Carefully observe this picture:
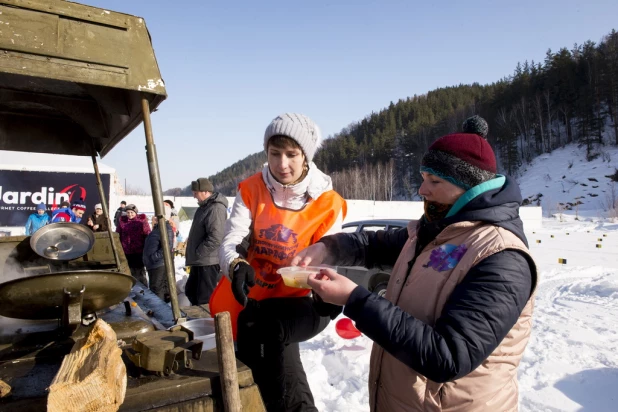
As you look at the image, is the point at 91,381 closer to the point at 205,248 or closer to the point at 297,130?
the point at 297,130

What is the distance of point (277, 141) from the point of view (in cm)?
230

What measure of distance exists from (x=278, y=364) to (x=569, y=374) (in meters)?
3.43

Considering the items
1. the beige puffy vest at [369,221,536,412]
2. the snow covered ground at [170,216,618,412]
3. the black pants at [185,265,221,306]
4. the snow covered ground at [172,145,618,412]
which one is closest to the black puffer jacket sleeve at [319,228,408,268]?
the beige puffy vest at [369,221,536,412]

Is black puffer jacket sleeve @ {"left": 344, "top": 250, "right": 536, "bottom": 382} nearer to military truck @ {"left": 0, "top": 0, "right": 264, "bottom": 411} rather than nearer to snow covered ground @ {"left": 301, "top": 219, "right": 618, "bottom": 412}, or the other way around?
military truck @ {"left": 0, "top": 0, "right": 264, "bottom": 411}

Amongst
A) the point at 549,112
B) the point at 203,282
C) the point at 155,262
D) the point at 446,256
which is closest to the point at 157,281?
the point at 155,262

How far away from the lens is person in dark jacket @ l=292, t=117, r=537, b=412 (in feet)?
4.38

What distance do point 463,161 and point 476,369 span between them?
30.9 inches

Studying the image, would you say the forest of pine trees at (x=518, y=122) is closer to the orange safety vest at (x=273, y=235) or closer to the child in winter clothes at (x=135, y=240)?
the child in winter clothes at (x=135, y=240)

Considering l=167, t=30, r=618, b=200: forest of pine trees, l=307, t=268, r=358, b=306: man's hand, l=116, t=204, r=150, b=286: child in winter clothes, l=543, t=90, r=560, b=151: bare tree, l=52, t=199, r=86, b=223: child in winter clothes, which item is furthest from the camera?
l=543, t=90, r=560, b=151: bare tree

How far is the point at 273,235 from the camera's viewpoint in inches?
90.5

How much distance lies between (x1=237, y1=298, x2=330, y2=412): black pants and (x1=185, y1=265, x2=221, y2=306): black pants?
3.19 meters

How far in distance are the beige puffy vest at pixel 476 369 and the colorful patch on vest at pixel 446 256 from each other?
0.02 metres

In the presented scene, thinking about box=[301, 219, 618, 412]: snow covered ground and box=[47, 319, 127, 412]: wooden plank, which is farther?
box=[301, 219, 618, 412]: snow covered ground

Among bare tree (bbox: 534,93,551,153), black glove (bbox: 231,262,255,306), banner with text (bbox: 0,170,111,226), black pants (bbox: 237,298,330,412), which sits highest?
bare tree (bbox: 534,93,551,153)
